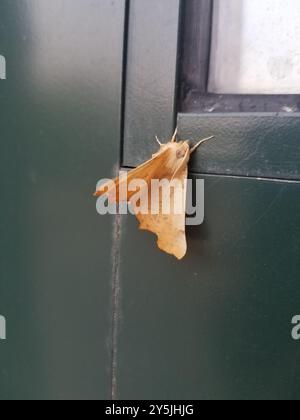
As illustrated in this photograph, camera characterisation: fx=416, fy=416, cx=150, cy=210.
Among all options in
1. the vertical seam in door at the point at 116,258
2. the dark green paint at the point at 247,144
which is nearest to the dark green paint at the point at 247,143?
the dark green paint at the point at 247,144

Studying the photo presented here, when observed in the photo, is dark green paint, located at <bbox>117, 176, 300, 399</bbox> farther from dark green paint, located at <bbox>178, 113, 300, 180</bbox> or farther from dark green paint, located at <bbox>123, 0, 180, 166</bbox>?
dark green paint, located at <bbox>123, 0, 180, 166</bbox>

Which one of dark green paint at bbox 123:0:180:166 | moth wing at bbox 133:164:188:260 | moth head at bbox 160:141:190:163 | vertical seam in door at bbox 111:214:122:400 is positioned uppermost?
dark green paint at bbox 123:0:180:166

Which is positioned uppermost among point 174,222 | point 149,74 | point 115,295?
point 149,74

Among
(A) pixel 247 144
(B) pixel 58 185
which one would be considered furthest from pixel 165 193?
(B) pixel 58 185

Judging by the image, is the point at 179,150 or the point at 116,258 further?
the point at 116,258

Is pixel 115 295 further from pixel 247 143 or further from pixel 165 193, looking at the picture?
pixel 247 143

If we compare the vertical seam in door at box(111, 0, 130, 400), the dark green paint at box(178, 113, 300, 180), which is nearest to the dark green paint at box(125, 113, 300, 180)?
the dark green paint at box(178, 113, 300, 180)
